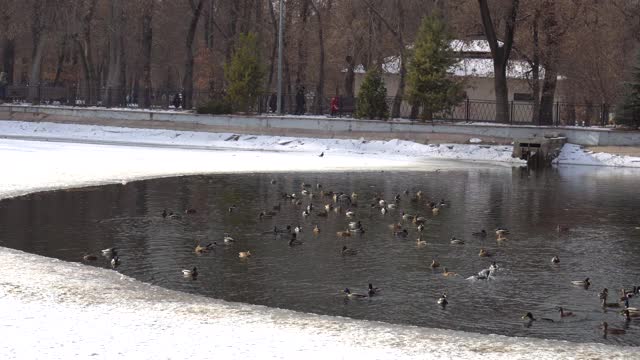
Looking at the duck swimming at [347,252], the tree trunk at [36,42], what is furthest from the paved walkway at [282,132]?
the duck swimming at [347,252]

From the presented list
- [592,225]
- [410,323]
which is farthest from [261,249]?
[592,225]

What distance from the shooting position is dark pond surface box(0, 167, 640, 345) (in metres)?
13.7

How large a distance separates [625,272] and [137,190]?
15.3m

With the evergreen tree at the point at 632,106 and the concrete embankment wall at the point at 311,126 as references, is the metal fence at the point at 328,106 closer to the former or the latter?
the concrete embankment wall at the point at 311,126

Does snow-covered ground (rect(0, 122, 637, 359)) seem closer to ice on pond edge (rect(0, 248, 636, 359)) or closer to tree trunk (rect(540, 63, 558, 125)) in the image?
ice on pond edge (rect(0, 248, 636, 359))

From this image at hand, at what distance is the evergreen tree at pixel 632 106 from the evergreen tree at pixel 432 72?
329 inches

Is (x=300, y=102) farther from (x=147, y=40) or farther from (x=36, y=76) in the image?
(x=36, y=76)

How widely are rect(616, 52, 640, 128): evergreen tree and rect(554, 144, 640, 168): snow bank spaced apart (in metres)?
3.39

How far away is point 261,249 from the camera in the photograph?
59.4 ft

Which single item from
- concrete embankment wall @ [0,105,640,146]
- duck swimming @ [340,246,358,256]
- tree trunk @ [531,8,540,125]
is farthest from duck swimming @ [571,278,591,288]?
tree trunk @ [531,8,540,125]

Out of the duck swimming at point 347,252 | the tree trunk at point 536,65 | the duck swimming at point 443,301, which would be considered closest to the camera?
the duck swimming at point 443,301

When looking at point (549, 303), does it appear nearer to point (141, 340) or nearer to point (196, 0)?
point (141, 340)

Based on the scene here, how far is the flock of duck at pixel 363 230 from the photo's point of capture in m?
13.8

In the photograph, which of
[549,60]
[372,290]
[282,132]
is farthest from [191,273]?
[549,60]
